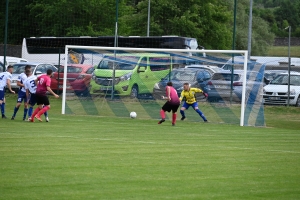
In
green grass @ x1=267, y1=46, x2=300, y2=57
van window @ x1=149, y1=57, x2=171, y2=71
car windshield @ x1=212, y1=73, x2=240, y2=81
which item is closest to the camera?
car windshield @ x1=212, y1=73, x2=240, y2=81

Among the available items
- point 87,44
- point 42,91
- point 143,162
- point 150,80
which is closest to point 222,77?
point 150,80

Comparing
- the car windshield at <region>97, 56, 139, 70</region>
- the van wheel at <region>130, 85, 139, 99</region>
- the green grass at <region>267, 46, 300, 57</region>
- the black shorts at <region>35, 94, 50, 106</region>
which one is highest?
the green grass at <region>267, 46, 300, 57</region>

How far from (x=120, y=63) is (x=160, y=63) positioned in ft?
5.79

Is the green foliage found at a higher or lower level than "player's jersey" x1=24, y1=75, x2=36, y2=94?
higher

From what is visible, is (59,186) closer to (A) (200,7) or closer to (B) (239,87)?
(B) (239,87)

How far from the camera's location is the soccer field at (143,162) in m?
10.3

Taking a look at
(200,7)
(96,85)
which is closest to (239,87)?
(96,85)

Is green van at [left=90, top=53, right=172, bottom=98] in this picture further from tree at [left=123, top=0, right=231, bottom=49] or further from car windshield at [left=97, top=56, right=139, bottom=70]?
tree at [left=123, top=0, right=231, bottom=49]

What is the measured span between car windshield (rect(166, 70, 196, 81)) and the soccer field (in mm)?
4924

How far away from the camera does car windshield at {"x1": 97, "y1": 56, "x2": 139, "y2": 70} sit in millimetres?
27688

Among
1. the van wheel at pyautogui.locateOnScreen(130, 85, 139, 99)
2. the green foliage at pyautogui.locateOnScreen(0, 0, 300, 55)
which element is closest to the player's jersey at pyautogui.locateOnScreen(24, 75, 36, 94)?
the van wheel at pyautogui.locateOnScreen(130, 85, 139, 99)

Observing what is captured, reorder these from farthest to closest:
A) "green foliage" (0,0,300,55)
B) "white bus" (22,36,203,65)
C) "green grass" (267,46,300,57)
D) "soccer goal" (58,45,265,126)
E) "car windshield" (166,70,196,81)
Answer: "green grass" (267,46,300,57) < "green foliage" (0,0,300,55) < "white bus" (22,36,203,65) < "car windshield" (166,70,196,81) < "soccer goal" (58,45,265,126)

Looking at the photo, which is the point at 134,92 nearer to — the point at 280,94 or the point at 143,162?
the point at 280,94

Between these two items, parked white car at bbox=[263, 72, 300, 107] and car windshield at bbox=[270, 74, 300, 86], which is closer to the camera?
parked white car at bbox=[263, 72, 300, 107]
